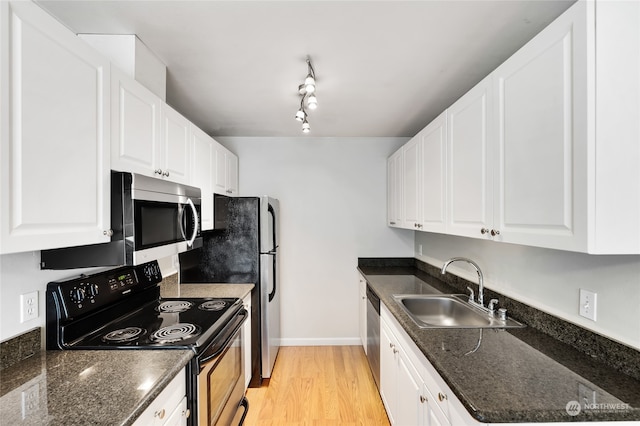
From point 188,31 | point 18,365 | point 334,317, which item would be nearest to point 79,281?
point 18,365

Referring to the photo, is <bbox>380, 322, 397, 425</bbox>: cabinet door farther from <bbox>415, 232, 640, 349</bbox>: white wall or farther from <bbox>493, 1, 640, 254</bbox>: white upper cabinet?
<bbox>493, 1, 640, 254</bbox>: white upper cabinet

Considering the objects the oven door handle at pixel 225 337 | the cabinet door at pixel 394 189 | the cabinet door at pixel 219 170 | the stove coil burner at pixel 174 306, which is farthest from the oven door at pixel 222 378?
the cabinet door at pixel 394 189

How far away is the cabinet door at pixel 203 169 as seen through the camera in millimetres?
2320

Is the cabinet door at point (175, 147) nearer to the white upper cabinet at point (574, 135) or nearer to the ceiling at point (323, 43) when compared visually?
the ceiling at point (323, 43)

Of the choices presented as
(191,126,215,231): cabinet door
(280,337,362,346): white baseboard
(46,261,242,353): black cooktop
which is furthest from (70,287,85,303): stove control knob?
(280,337,362,346): white baseboard

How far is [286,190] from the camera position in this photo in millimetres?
3717

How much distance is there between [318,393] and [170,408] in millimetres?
1731

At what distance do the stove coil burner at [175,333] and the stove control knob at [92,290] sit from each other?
0.37 metres

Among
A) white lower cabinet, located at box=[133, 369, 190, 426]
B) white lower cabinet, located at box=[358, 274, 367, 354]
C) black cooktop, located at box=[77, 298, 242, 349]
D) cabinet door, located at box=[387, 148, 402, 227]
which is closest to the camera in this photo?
white lower cabinet, located at box=[133, 369, 190, 426]

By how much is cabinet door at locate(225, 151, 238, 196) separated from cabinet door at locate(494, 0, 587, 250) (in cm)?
250

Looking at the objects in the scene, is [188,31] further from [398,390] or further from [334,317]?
[334,317]

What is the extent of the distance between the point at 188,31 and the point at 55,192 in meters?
0.99

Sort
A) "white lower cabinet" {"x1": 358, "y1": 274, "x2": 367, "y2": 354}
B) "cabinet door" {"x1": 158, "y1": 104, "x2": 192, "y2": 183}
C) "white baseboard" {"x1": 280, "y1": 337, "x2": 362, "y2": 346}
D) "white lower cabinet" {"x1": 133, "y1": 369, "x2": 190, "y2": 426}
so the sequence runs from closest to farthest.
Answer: "white lower cabinet" {"x1": 133, "y1": 369, "x2": 190, "y2": 426} → "cabinet door" {"x1": 158, "y1": 104, "x2": 192, "y2": 183} → "white lower cabinet" {"x1": 358, "y1": 274, "x2": 367, "y2": 354} → "white baseboard" {"x1": 280, "y1": 337, "x2": 362, "y2": 346}

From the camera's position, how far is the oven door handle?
59.5 inches
